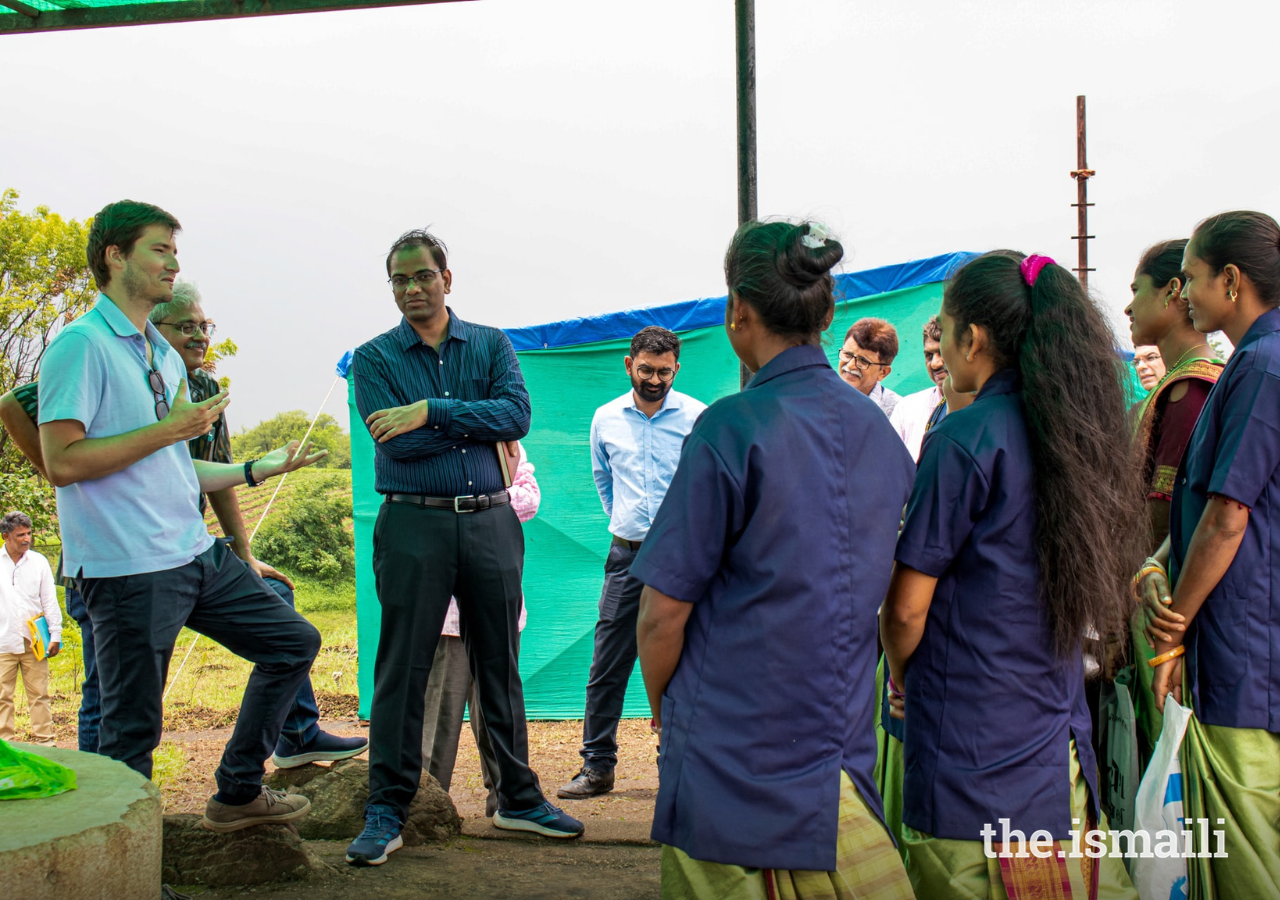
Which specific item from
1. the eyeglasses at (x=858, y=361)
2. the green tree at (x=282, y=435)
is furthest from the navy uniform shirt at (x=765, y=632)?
the green tree at (x=282, y=435)

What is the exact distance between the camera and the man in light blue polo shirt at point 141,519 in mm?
2938

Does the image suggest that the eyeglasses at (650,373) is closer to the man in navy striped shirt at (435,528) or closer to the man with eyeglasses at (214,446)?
the man in navy striped shirt at (435,528)

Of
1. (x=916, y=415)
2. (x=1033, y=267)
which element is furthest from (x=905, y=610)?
(x=916, y=415)

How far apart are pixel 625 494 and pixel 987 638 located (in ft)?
10.9

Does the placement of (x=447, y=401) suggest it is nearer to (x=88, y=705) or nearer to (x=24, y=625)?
(x=88, y=705)

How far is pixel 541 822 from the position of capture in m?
3.92

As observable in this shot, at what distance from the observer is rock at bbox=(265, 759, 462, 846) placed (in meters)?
3.89

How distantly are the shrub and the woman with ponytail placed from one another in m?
13.7

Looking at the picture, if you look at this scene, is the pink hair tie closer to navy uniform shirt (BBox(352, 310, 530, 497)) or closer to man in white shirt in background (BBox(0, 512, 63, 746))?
navy uniform shirt (BBox(352, 310, 530, 497))

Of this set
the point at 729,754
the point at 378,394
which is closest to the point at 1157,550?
the point at 729,754

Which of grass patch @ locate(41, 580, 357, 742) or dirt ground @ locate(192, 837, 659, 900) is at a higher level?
dirt ground @ locate(192, 837, 659, 900)

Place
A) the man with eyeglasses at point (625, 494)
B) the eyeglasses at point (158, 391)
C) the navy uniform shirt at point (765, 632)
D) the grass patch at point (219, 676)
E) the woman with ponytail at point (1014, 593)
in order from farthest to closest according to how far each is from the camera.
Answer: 1. the grass patch at point (219, 676)
2. the man with eyeglasses at point (625, 494)
3. the eyeglasses at point (158, 391)
4. the woman with ponytail at point (1014, 593)
5. the navy uniform shirt at point (765, 632)

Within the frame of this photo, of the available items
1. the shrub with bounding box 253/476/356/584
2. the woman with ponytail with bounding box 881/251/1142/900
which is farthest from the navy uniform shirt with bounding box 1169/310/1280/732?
the shrub with bounding box 253/476/356/584

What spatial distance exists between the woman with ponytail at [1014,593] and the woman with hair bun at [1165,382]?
772mm
